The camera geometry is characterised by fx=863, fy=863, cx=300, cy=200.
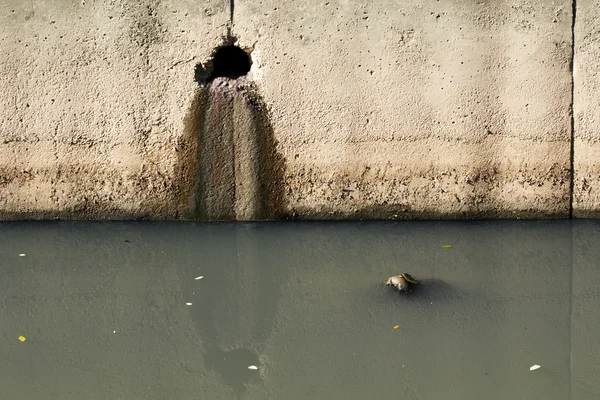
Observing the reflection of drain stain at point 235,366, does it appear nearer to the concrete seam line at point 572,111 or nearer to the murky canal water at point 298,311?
the murky canal water at point 298,311

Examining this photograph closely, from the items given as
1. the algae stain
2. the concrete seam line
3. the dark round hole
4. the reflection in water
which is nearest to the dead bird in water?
the reflection in water

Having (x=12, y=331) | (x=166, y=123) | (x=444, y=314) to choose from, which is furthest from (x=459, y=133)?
(x=12, y=331)

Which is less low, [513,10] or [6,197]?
[513,10]

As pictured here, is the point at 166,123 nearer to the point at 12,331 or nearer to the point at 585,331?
the point at 12,331

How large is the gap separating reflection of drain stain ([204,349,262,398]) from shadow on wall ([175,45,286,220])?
1.62 meters

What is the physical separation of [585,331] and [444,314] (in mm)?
738

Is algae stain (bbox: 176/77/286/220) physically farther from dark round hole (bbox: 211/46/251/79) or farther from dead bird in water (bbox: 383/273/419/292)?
dead bird in water (bbox: 383/273/419/292)

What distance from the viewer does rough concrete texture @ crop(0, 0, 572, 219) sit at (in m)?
5.66

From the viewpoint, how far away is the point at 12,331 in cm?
464

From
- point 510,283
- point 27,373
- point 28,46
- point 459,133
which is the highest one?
point 28,46

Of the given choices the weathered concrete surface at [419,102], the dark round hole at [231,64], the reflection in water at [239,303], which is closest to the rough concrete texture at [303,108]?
the weathered concrete surface at [419,102]

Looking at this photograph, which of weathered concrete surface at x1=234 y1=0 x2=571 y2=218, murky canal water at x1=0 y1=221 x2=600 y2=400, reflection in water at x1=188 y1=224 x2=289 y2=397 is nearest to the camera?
murky canal water at x1=0 y1=221 x2=600 y2=400

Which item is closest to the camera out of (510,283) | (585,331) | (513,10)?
(585,331)

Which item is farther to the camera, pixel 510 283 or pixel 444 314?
pixel 510 283
